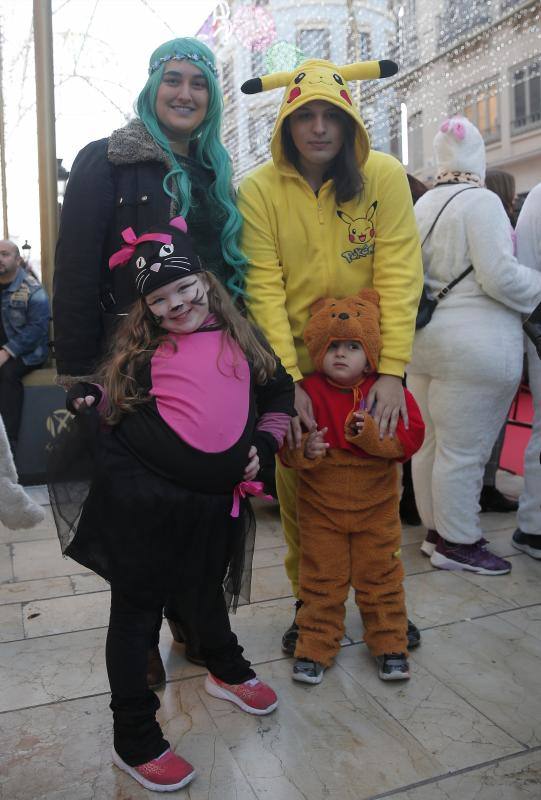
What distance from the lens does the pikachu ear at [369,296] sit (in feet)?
8.41

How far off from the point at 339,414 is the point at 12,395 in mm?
3628

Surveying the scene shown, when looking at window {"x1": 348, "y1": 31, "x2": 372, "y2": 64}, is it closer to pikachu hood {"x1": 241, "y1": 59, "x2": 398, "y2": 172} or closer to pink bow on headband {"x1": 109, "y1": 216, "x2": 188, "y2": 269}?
pikachu hood {"x1": 241, "y1": 59, "x2": 398, "y2": 172}

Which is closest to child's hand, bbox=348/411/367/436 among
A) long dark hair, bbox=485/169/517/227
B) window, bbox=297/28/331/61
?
long dark hair, bbox=485/169/517/227

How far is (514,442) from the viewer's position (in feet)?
20.9

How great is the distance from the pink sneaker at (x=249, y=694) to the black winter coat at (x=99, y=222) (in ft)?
3.70

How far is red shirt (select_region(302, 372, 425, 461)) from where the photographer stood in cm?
253

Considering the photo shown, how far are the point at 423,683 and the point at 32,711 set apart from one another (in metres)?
1.29

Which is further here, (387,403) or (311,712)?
(387,403)

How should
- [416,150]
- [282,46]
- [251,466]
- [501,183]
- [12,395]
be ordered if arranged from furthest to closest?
[416,150], [282,46], [12,395], [501,183], [251,466]

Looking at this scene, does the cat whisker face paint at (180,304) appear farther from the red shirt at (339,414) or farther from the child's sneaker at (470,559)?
the child's sneaker at (470,559)

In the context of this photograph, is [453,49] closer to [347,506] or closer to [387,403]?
[387,403]

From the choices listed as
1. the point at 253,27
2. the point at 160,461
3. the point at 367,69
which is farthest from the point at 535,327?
the point at 253,27

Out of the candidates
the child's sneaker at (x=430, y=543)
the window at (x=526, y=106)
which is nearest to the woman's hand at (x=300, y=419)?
the child's sneaker at (x=430, y=543)

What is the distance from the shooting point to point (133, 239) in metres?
2.09
